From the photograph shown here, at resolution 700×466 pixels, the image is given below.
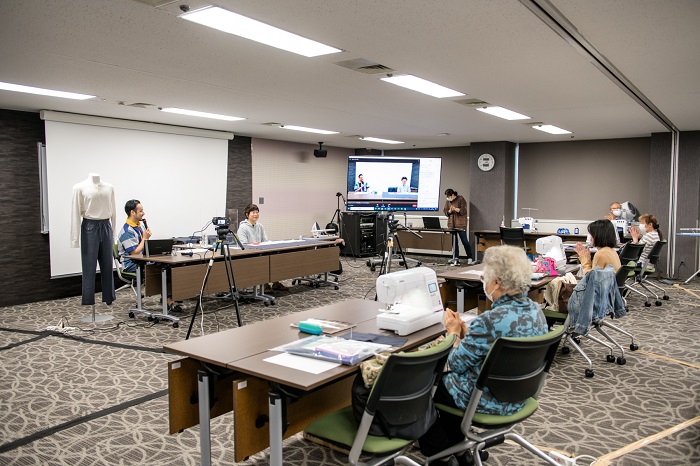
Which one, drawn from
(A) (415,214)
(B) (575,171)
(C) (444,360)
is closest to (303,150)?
(A) (415,214)

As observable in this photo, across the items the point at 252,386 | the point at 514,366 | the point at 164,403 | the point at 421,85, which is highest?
the point at 421,85

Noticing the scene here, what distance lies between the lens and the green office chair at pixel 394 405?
1.95 metres

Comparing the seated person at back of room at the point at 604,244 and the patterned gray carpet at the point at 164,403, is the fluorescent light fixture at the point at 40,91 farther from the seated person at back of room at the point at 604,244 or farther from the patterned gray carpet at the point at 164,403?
the seated person at back of room at the point at 604,244

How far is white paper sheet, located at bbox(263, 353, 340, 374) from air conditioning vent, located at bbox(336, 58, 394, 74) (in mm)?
2845

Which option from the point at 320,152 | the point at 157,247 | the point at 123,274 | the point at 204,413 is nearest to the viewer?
the point at 204,413

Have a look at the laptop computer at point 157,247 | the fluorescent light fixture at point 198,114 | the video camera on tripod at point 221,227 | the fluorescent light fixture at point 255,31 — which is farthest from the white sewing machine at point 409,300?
the fluorescent light fixture at point 198,114

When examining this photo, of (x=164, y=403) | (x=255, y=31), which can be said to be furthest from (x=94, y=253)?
(x=255, y=31)

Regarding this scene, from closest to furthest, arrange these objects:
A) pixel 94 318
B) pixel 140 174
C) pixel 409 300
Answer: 1. pixel 409 300
2. pixel 94 318
3. pixel 140 174

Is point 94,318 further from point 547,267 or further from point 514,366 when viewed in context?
point 514,366

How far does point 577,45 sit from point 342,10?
1.83 m

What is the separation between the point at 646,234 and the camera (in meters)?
7.52

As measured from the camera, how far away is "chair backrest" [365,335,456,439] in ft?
6.33

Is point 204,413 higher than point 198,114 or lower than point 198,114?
lower

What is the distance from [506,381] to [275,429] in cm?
100
